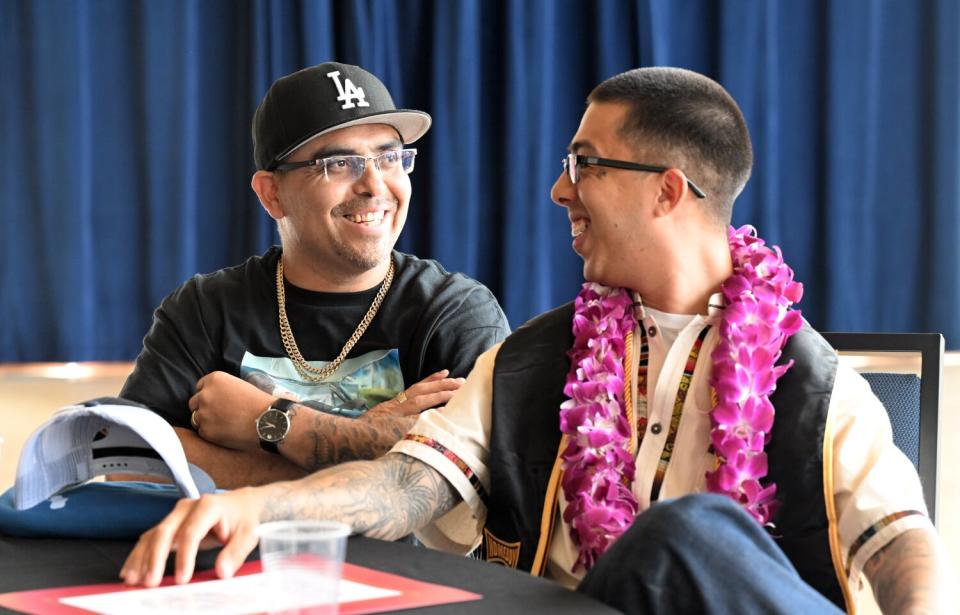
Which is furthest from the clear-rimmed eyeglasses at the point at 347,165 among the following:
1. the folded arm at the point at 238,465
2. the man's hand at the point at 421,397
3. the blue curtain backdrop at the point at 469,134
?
the blue curtain backdrop at the point at 469,134

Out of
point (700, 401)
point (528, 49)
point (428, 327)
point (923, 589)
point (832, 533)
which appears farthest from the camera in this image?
point (528, 49)

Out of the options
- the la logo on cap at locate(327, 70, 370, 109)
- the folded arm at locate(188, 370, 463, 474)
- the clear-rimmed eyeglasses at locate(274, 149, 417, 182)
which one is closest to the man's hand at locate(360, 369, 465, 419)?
the folded arm at locate(188, 370, 463, 474)

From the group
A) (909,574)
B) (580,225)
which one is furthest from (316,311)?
(909,574)

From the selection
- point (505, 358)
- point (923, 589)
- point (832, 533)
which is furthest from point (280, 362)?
point (923, 589)

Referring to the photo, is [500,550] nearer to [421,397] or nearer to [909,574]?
[421,397]

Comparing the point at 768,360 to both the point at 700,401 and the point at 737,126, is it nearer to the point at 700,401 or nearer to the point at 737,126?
the point at 700,401

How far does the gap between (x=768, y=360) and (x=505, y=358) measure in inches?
17.2

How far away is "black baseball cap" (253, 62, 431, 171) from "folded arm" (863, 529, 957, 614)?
143 cm

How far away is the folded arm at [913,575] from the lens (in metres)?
1.51

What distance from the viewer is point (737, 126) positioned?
6.67 feet

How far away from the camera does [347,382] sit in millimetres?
2514

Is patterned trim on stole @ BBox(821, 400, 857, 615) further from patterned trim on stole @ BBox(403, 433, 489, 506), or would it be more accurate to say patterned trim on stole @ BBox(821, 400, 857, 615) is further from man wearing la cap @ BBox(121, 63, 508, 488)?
man wearing la cap @ BBox(121, 63, 508, 488)

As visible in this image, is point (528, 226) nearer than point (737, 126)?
No

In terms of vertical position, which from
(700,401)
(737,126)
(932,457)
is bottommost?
(932,457)
